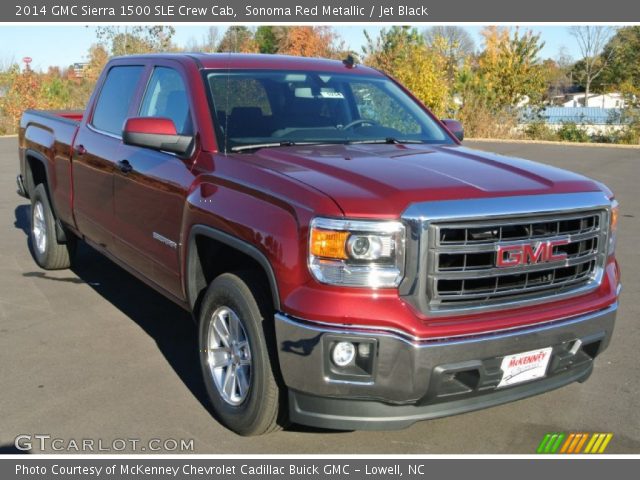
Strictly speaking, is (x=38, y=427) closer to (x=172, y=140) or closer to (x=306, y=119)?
(x=172, y=140)

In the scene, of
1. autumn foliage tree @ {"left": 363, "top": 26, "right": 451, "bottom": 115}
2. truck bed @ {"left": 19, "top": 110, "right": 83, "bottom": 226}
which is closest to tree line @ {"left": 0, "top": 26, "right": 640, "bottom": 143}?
autumn foliage tree @ {"left": 363, "top": 26, "right": 451, "bottom": 115}

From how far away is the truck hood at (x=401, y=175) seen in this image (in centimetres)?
324

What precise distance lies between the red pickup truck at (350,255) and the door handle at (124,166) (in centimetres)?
6

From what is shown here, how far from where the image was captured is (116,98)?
568 centimetres

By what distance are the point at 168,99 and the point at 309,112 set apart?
0.94 m

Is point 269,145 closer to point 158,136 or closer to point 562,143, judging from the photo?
point 158,136

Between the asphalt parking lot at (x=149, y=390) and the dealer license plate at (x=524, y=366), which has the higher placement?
the dealer license plate at (x=524, y=366)

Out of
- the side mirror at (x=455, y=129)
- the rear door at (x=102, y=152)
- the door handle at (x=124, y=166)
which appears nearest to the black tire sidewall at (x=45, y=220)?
the rear door at (x=102, y=152)

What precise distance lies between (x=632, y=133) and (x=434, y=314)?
21.5 m

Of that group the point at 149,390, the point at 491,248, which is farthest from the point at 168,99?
the point at 491,248

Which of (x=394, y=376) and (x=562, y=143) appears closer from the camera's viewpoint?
(x=394, y=376)

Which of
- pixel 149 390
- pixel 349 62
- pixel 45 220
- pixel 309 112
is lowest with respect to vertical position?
pixel 149 390

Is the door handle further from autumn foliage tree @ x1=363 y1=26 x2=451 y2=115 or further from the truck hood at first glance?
autumn foliage tree @ x1=363 y1=26 x2=451 y2=115

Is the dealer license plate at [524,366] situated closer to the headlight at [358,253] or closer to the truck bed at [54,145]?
the headlight at [358,253]
